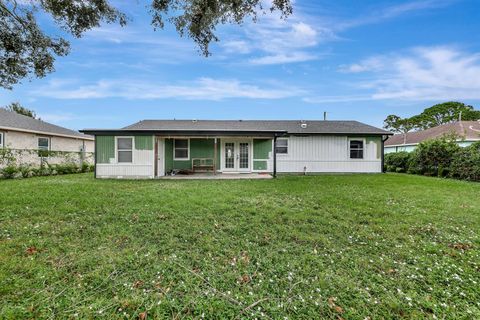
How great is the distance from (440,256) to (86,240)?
5.48m

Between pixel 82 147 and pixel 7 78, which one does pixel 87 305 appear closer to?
pixel 7 78

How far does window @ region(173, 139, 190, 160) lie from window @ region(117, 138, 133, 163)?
312 centimetres

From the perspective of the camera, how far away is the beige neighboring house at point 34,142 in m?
14.3

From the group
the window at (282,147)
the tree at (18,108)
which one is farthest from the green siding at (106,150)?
the tree at (18,108)

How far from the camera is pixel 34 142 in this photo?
16531mm

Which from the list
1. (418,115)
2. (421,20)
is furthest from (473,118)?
(421,20)

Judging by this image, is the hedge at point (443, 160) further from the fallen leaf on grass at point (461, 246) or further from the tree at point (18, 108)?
the tree at point (18, 108)

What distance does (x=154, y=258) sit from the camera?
135 inches

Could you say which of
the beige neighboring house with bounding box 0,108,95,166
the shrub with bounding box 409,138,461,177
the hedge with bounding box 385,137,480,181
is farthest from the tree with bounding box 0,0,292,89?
the shrub with bounding box 409,138,461,177

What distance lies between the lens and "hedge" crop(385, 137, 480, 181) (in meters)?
12.5

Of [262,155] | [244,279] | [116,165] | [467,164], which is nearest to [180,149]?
[116,165]

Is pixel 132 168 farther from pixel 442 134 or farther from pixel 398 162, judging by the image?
pixel 442 134

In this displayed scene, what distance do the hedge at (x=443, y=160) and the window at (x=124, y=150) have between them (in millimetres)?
17143

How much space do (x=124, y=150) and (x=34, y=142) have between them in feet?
29.9
